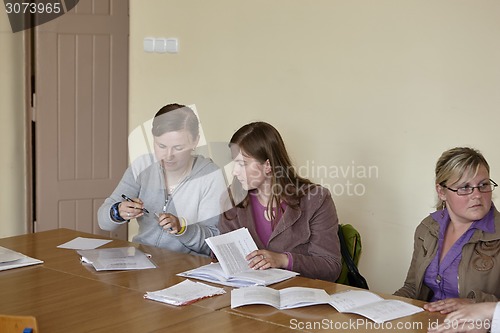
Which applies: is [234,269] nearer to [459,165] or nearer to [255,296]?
[255,296]

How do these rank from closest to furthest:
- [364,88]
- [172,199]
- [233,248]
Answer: [233,248] < [172,199] < [364,88]

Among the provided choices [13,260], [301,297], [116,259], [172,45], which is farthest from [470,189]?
[172,45]

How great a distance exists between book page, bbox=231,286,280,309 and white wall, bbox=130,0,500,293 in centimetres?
152

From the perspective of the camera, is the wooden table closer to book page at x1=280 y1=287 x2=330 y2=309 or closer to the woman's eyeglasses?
book page at x1=280 y1=287 x2=330 y2=309

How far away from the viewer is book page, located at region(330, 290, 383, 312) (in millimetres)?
2352

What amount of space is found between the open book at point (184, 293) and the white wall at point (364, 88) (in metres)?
1.59

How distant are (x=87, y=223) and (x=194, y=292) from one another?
2616 millimetres

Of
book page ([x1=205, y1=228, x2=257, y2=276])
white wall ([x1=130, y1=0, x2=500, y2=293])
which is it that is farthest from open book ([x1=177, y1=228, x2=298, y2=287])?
white wall ([x1=130, y1=0, x2=500, y2=293])

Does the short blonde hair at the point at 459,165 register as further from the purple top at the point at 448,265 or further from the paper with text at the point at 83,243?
the paper with text at the point at 83,243

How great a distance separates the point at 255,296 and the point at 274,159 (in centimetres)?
82

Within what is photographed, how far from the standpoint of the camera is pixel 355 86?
13.1 ft

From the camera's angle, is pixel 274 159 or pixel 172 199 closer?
pixel 274 159

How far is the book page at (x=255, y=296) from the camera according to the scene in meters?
2.38

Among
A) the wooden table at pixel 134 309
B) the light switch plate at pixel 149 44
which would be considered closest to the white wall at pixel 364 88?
the light switch plate at pixel 149 44
